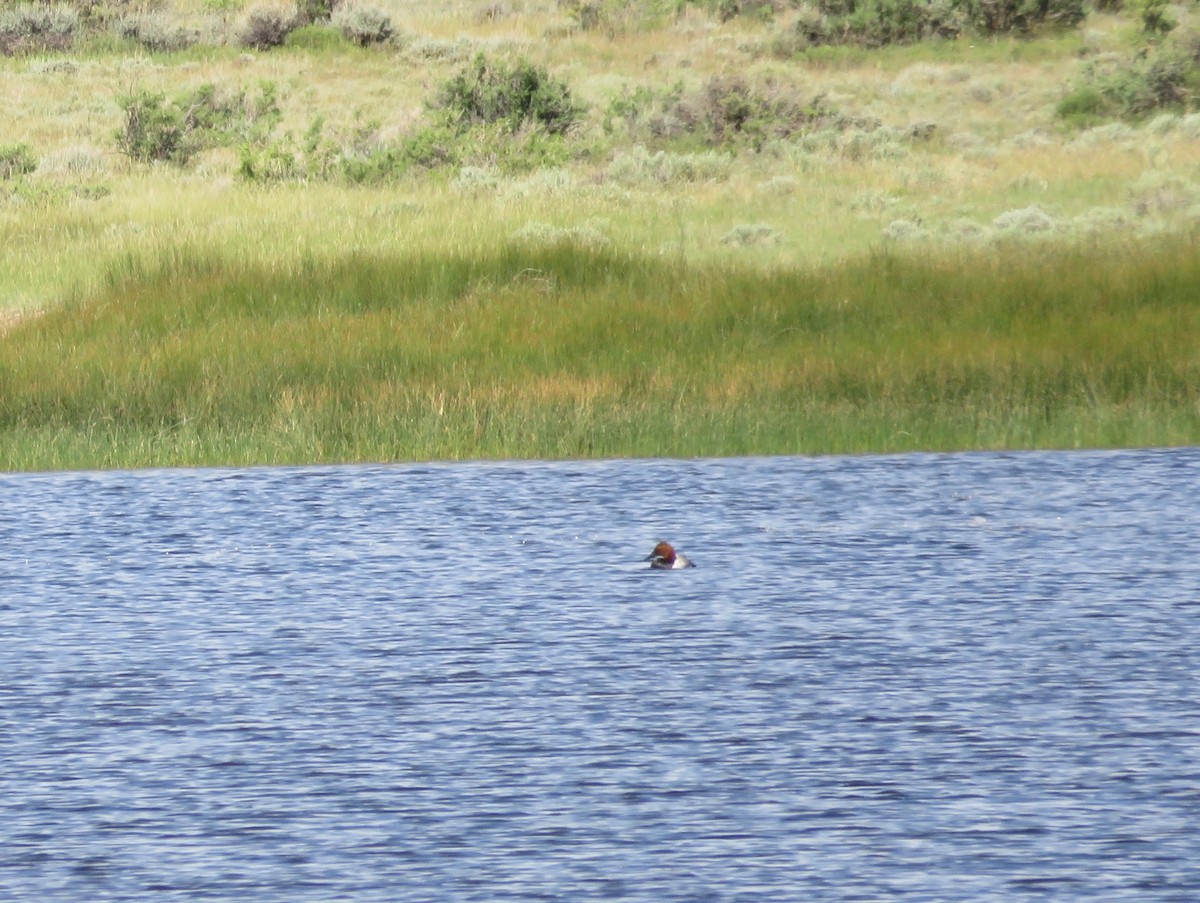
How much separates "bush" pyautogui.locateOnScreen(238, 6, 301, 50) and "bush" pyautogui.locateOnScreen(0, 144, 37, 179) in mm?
14853

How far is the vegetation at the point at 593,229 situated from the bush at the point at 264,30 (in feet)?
0.27

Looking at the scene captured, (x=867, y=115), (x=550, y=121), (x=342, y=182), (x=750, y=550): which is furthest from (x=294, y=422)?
(x=867, y=115)

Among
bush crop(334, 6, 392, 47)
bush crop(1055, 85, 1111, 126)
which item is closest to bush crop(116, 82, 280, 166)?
bush crop(334, 6, 392, 47)

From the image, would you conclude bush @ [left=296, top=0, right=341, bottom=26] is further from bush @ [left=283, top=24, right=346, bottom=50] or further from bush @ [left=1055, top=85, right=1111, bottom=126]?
bush @ [left=1055, top=85, right=1111, bottom=126]

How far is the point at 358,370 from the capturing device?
624 inches

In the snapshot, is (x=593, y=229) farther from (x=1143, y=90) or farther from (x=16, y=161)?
(x=1143, y=90)

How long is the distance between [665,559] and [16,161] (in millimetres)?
29687

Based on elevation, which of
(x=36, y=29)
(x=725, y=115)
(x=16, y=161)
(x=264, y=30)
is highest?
(x=36, y=29)

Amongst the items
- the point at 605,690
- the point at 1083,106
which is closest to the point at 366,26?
the point at 1083,106

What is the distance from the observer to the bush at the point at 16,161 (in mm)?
37625

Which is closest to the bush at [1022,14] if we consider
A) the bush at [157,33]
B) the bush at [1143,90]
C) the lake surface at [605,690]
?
the bush at [1143,90]

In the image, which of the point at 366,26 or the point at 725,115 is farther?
the point at 366,26

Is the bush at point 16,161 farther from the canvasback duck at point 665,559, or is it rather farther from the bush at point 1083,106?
the canvasback duck at point 665,559

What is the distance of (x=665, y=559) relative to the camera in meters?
10.5
